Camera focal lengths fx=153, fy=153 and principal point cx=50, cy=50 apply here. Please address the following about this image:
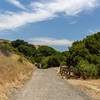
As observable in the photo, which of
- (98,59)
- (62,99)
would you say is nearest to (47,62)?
(98,59)

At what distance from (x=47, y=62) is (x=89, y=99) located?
44247 mm

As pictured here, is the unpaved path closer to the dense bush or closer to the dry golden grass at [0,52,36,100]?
the dry golden grass at [0,52,36,100]

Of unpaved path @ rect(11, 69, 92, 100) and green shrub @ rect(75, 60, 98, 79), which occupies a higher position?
green shrub @ rect(75, 60, 98, 79)

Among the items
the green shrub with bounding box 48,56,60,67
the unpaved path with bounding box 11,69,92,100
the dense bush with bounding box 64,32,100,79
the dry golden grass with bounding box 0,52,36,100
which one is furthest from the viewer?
the green shrub with bounding box 48,56,60,67

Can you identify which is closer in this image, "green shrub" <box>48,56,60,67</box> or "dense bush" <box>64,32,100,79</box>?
"dense bush" <box>64,32,100,79</box>

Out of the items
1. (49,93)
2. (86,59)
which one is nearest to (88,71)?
(86,59)

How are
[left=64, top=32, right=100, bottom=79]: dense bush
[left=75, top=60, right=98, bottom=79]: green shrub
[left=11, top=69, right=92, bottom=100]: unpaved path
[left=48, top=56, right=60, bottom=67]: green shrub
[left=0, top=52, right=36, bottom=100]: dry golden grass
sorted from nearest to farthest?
1. [left=11, top=69, right=92, bottom=100]: unpaved path
2. [left=0, top=52, right=36, bottom=100]: dry golden grass
3. [left=75, top=60, right=98, bottom=79]: green shrub
4. [left=64, top=32, right=100, bottom=79]: dense bush
5. [left=48, top=56, right=60, bottom=67]: green shrub

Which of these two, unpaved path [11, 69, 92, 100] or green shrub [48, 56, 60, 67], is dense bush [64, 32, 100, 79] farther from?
green shrub [48, 56, 60, 67]

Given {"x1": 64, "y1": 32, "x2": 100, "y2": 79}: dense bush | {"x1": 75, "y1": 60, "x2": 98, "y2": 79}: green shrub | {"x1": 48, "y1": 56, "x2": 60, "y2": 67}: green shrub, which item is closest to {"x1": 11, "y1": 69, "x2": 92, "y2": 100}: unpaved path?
{"x1": 75, "y1": 60, "x2": 98, "y2": 79}: green shrub

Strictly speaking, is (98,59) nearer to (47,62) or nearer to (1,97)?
(1,97)

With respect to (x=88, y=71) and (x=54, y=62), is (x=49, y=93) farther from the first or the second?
(x=54, y=62)

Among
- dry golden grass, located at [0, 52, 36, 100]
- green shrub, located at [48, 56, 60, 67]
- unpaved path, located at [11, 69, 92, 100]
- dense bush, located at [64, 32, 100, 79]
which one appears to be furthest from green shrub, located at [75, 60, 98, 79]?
green shrub, located at [48, 56, 60, 67]

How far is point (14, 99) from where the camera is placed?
10.0 m

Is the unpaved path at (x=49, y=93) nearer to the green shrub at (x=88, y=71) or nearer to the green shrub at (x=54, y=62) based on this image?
the green shrub at (x=88, y=71)
